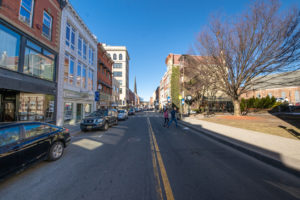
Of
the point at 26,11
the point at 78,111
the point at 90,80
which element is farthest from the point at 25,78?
the point at 90,80

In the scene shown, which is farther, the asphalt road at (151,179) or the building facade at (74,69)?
the building facade at (74,69)

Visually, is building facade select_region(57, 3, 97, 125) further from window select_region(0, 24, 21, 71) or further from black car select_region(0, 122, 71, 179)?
black car select_region(0, 122, 71, 179)

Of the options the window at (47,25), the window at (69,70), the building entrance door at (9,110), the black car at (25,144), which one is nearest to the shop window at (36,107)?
the building entrance door at (9,110)

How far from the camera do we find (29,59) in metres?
9.20

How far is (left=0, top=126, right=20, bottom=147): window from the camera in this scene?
Result: 2.97 meters

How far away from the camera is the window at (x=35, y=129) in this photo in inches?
142

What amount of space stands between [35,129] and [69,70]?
479 inches

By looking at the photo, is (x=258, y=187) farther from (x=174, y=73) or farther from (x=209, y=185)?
(x=174, y=73)

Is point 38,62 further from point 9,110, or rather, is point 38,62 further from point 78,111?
point 78,111

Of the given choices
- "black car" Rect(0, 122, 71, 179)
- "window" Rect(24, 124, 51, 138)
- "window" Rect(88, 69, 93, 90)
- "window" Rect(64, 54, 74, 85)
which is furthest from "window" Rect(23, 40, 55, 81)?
"black car" Rect(0, 122, 71, 179)

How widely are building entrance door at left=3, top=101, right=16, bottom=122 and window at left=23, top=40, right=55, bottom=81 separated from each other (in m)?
2.40

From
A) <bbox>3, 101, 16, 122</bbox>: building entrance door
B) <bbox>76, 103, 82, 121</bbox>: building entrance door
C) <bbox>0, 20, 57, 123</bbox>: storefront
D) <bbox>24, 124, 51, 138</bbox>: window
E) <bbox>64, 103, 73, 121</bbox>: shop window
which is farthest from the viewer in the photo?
<bbox>76, 103, 82, 121</bbox>: building entrance door

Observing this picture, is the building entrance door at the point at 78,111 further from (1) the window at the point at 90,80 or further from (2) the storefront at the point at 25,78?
(2) the storefront at the point at 25,78

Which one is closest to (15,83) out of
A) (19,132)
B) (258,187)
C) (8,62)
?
(8,62)
